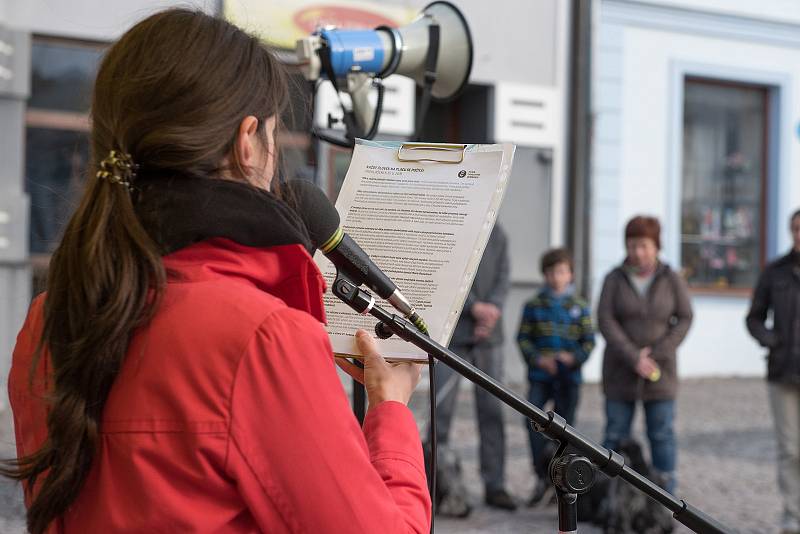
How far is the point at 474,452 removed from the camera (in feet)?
22.0

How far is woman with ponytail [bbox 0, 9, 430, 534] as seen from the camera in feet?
3.90

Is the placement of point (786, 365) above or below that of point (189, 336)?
below

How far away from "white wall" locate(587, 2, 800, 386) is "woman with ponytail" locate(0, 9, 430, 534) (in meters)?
9.05

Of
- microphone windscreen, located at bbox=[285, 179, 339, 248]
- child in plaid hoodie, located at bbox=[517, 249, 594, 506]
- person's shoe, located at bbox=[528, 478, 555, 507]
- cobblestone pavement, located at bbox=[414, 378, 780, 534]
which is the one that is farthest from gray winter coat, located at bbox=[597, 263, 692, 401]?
microphone windscreen, located at bbox=[285, 179, 339, 248]

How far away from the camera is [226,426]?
1181mm

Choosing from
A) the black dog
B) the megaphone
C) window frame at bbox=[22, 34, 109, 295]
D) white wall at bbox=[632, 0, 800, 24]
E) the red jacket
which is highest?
white wall at bbox=[632, 0, 800, 24]

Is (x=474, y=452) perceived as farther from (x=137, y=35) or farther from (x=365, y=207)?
(x=137, y=35)

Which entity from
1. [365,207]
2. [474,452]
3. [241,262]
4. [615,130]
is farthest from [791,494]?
[615,130]

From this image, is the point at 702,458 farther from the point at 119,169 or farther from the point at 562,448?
the point at 119,169

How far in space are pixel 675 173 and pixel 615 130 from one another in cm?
88

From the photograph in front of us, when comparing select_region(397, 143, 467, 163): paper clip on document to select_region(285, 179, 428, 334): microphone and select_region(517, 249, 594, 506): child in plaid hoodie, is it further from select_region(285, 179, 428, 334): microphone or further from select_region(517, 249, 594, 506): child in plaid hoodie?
select_region(517, 249, 594, 506): child in plaid hoodie

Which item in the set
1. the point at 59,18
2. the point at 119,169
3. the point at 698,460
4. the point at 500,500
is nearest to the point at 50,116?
the point at 59,18

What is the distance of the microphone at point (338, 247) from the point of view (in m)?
1.47

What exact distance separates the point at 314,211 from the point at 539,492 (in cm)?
406
